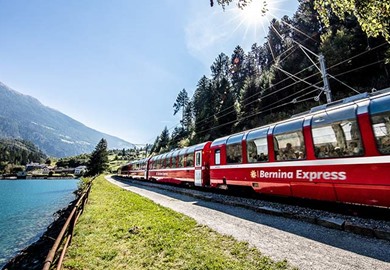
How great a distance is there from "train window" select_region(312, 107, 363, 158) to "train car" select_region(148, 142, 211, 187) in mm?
9850

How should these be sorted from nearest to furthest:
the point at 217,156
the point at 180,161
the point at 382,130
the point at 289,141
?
1. the point at 382,130
2. the point at 289,141
3. the point at 217,156
4. the point at 180,161

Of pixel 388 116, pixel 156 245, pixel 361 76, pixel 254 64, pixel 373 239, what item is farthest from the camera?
pixel 254 64

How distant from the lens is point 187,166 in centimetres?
2023

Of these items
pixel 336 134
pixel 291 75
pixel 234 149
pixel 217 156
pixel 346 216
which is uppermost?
pixel 291 75

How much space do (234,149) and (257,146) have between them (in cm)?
223

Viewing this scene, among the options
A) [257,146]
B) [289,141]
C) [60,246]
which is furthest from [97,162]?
[289,141]

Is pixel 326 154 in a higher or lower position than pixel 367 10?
lower

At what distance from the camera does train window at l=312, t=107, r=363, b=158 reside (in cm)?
721

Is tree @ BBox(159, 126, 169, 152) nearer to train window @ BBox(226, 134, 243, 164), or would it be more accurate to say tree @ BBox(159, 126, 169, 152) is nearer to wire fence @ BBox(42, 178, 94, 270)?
train window @ BBox(226, 134, 243, 164)

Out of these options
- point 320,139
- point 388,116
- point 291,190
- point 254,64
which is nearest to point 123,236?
point 291,190

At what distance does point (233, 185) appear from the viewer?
13.5 m

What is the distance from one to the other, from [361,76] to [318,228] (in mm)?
31319

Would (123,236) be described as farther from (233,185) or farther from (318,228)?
(233,185)

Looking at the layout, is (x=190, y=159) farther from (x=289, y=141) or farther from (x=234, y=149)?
(x=289, y=141)
